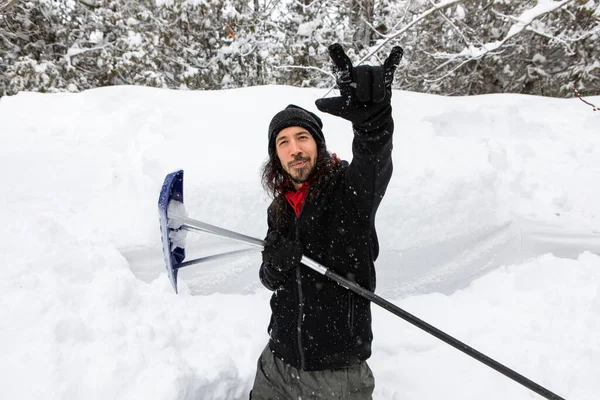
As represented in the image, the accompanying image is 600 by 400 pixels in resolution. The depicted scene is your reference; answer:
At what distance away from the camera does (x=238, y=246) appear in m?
3.65

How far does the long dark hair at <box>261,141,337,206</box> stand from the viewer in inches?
72.4

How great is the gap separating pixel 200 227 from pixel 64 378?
102 centimetres

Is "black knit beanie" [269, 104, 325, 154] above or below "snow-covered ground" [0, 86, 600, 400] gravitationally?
above

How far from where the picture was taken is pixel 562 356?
2.68m

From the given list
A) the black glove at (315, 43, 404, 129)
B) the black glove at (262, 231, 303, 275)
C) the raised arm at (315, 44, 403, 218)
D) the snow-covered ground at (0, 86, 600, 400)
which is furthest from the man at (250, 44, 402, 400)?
the snow-covered ground at (0, 86, 600, 400)

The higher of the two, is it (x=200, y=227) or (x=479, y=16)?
(x=479, y=16)

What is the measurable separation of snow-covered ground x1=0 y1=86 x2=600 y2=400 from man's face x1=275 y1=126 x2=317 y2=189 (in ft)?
4.46

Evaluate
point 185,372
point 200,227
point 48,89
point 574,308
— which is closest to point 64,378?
point 185,372

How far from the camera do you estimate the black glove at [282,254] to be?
5.98 ft

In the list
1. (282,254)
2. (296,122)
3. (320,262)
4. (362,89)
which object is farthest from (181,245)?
(362,89)

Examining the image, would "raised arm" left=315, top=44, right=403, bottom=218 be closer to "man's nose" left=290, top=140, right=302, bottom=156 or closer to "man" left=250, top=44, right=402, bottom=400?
"man" left=250, top=44, right=402, bottom=400

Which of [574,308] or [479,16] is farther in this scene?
[479,16]

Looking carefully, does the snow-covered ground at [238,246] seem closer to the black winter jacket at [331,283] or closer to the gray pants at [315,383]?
the gray pants at [315,383]

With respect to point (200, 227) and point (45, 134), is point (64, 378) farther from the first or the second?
point (45, 134)
